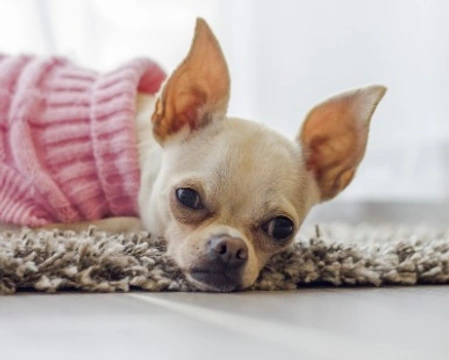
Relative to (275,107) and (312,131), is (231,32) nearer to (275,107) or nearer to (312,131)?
(275,107)

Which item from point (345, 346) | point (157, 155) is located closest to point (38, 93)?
point (157, 155)

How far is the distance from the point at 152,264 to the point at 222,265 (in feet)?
0.37

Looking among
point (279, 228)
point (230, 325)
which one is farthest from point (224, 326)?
point (279, 228)

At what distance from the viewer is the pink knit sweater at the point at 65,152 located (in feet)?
5.25

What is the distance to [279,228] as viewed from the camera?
4.50 ft

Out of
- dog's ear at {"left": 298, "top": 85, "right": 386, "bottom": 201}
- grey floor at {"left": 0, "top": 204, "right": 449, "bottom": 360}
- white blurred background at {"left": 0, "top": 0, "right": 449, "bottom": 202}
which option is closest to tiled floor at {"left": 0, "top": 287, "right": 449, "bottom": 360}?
grey floor at {"left": 0, "top": 204, "right": 449, "bottom": 360}

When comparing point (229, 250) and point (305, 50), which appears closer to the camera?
point (229, 250)

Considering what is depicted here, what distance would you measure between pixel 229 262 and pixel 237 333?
12.7 inches

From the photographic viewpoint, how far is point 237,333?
932 millimetres

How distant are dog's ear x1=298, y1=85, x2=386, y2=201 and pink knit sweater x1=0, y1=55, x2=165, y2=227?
372 millimetres

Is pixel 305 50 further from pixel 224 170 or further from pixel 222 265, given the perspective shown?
pixel 222 265

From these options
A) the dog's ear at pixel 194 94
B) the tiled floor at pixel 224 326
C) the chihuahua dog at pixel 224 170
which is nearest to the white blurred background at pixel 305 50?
the chihuahua dog at pixel 224 170

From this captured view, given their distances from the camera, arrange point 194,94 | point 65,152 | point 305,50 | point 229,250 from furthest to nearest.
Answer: point 305,50, point 65,152, point 194,94, point 229,250

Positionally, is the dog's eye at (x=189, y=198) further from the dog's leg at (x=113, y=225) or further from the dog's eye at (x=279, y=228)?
the dog's leg at (x=113, y=225)
